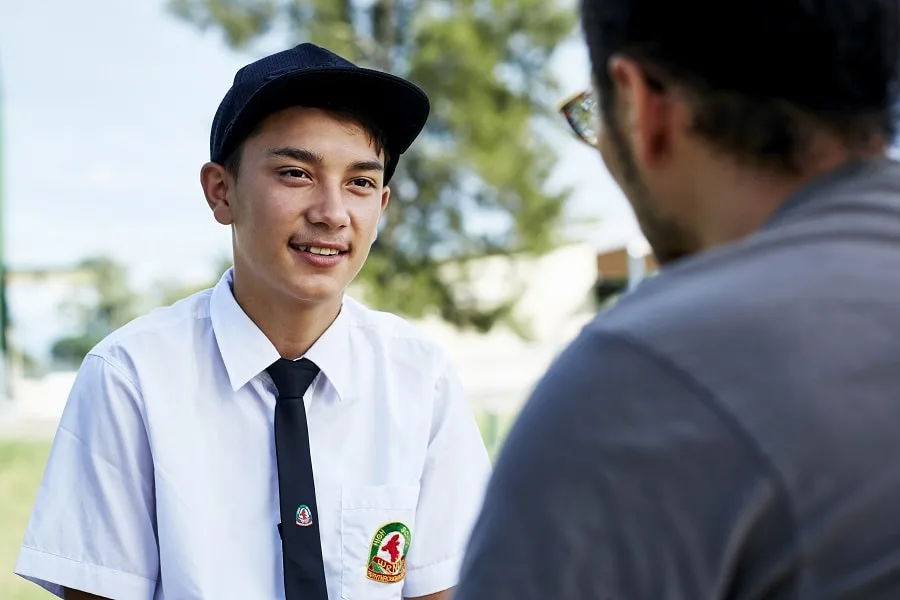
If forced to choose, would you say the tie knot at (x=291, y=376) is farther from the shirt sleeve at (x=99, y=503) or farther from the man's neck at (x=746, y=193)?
the man's neck at (x=746, y=193)

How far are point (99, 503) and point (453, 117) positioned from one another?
606 inches

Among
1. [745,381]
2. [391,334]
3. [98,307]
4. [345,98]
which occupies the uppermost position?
[345,98]

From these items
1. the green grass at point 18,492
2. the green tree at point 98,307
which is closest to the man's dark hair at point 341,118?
the green grass at point 18,492

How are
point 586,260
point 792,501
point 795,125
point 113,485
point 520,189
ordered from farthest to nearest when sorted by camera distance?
point 586,260 < point 520,189 < point 113,485 < point 795,125 < point 792,501

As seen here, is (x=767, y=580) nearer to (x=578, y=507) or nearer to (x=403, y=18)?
(x=578, y=507)

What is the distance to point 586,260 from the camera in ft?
68.2

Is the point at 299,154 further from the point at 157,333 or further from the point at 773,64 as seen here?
the point at 773,64

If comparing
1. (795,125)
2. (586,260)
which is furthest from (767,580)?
(586,260)

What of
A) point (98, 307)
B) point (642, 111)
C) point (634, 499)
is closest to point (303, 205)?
point (642, 111)

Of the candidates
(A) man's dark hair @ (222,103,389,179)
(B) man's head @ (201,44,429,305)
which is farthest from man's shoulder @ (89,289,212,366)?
(A) man's dark hair @ (222,103,389,179)

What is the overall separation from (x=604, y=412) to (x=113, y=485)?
130 cm

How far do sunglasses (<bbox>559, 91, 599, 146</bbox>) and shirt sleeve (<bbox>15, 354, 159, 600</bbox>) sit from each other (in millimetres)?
926

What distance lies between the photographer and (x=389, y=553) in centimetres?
197

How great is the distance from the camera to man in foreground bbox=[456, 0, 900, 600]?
72cm
